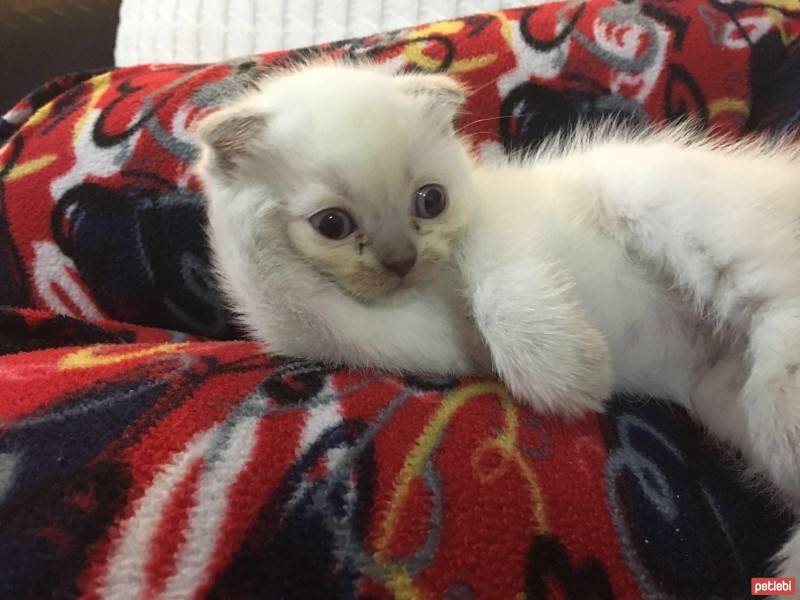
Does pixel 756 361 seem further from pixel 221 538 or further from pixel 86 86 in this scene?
pixel 86 86

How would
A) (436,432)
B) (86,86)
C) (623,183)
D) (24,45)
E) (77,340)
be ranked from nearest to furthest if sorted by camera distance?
(436,432) → (623,183) → (77,340) → (86,86) → (24,45)

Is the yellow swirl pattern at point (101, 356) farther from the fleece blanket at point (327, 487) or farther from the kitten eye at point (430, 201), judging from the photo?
the kitten eye at point (430, 201)

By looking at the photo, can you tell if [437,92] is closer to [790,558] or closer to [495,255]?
[495,255]

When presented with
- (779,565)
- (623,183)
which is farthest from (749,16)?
(779,565)

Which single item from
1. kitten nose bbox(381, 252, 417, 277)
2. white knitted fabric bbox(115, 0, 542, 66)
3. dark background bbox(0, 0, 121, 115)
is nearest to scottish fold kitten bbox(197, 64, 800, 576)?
kitten nose bbox(381, 252, 417, 277)

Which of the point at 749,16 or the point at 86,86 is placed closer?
the point at 749,16

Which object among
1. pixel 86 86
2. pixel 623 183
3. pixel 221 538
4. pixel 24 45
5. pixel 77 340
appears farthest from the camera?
pixel 24 45

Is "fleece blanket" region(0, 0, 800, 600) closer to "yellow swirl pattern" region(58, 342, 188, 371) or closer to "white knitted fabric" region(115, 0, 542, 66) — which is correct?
"yellow swirl pattern" region(58, 342, 188, 371)
